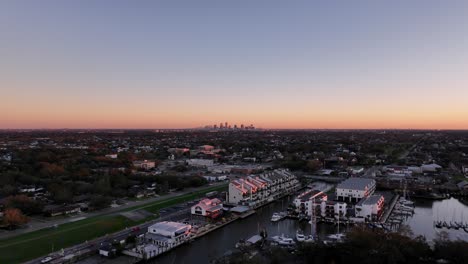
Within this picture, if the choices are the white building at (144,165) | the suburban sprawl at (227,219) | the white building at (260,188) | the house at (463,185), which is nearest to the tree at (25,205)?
the suburban sprawl at (227,219)

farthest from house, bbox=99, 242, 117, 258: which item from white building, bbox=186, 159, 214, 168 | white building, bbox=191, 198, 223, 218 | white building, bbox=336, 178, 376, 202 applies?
white building, bbox=186, 159, 214, 168

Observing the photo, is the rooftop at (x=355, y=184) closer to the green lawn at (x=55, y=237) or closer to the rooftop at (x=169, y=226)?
the rooftop at (x=169, y=226)

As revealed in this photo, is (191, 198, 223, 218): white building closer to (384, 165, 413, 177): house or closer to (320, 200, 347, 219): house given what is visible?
(320, 200, 347, 219): house

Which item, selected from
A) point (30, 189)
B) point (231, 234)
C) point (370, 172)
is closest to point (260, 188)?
point (231, 234)

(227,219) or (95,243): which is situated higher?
(95,243)

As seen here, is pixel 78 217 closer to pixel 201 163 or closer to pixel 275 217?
pixel 275 217

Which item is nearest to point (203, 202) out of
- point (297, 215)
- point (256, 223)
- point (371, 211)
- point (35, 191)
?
point (256, 223)
